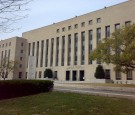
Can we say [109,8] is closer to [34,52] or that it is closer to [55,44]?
[55,44]

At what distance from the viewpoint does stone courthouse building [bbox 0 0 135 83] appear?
1861 inches

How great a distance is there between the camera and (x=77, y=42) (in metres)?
56.7

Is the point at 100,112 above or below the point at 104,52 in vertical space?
below

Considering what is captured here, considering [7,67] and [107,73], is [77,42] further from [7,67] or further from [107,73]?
[7,67]

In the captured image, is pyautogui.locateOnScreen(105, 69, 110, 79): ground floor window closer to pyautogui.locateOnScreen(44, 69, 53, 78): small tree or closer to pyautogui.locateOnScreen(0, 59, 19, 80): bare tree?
pyautogui.locateOnScreen(44, 69, 53, 78): small tree

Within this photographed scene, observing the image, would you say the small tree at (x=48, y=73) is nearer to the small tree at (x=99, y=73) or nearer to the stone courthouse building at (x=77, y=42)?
the stone courthouse building at (x=77, y=42)

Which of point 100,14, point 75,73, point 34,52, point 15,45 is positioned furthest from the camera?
point 15,45

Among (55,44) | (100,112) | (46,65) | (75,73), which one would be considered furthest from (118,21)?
(100,112)

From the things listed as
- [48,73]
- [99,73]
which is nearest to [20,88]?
[99,73]

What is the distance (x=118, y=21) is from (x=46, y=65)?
26.5m

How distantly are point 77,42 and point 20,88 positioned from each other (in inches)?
1630

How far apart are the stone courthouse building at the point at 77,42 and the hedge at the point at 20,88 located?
2842 cm

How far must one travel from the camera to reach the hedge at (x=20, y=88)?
15.3 m

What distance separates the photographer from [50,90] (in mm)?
18703
